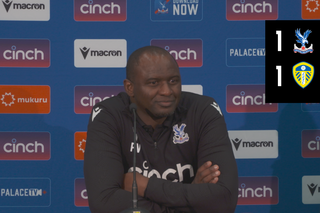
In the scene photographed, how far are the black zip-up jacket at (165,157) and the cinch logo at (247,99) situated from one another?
787mm

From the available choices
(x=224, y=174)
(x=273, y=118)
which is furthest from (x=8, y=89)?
(x=273, y=118)

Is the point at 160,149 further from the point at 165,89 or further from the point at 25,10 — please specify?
the point at 25,10

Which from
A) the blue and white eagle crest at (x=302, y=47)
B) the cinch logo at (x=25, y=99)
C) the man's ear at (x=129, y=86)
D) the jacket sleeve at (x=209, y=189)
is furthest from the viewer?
the blue and white eagle crest at (x=302, y=47)

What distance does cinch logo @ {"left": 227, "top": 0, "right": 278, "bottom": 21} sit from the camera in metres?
2.26

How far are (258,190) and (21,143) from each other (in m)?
1.74

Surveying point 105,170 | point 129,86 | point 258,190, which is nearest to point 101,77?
point 129,86

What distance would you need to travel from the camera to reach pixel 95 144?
1.36 metres

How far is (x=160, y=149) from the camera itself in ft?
4.70

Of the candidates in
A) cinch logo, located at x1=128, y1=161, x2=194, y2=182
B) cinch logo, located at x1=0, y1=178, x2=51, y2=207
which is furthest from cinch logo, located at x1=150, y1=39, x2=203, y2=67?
cinch logo, located at x1=0, y1=178, x2=51, y2=207

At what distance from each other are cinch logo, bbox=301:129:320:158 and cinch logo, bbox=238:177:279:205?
30 cm

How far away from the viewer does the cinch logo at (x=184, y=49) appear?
88.2 inches

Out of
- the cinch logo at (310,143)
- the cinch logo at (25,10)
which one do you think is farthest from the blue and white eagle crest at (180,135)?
the cinch logo at (25,10)

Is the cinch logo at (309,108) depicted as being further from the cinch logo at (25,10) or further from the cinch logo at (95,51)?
the cinch logo at (25,10)

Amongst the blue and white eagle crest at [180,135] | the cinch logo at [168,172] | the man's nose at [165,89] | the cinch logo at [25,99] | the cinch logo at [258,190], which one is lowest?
the cinch logo at [258,190]
